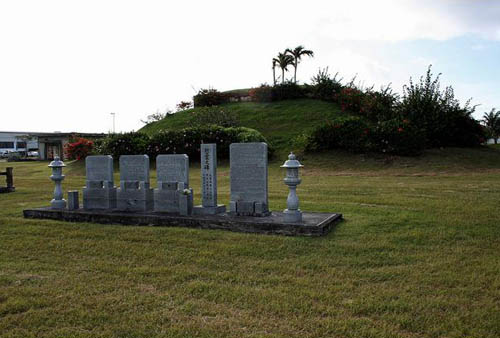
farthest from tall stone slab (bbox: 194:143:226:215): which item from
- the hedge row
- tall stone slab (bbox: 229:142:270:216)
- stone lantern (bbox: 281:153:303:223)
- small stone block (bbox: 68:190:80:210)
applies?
the hedge row

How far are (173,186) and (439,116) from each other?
17069mm

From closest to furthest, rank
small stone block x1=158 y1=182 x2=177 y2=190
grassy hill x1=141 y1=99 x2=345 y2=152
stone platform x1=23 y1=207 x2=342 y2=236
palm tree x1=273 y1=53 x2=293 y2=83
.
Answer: stone platform x1=23 y1=207 x2=342 y2=236 → small stone block x1=158 y1=182 x2=177 y2=190 → grassy hill x1=141 y1=99 x2=345 y2=152 → palm tree x1=273 y1=53 x2=293 y2=83

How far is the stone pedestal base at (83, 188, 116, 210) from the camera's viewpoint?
907 centimetres

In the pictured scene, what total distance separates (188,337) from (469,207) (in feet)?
22.9

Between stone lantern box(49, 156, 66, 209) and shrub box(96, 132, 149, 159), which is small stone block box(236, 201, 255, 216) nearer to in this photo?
stone lantern box(49, 156, 66, 209)

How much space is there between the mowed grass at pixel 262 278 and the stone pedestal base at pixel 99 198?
40.8 inches

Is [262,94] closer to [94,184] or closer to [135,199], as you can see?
[94,184]

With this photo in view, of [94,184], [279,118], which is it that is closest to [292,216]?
[94,184]

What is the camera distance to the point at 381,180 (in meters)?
14.4

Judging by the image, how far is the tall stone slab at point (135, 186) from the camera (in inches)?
344

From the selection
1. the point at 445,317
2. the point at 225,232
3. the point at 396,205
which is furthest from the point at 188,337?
the point at 396,205

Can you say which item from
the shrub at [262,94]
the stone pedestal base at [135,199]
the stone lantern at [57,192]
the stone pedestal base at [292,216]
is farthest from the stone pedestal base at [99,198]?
the shrub at [262,94]

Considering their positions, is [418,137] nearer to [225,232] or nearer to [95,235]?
[225,232]

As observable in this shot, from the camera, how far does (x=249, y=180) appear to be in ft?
25.9
